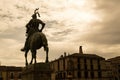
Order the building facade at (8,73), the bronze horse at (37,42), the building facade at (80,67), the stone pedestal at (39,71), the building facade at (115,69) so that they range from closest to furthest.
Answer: the stone pedestal at (39,71) → the bronze horse at (37,42) → the building facade at (8,73) → the building facade at (80,67) → the building facade at (115,69)

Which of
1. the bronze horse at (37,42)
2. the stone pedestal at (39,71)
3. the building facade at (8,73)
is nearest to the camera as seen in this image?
the stone pedestal at (39,71)

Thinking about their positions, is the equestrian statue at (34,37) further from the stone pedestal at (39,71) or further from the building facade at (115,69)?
the building facade at (115,69)

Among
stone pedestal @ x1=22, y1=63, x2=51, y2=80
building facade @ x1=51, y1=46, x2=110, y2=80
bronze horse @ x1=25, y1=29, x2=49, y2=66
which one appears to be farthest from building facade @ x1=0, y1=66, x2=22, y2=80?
stone pedestal @ x1=22, y1=63, x2=51, y2=80

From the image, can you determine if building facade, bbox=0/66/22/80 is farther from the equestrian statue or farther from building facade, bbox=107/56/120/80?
the equestrian statue

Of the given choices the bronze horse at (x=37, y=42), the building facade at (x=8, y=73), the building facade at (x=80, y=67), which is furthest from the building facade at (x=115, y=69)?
the bronze horse at (x=37, y=42)

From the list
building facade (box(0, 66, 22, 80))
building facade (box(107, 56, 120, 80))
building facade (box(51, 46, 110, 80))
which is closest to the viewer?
building facade (box(0, 66, 22, 80))

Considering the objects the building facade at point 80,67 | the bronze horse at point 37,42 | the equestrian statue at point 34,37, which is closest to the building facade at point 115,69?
the building facade at point 80,67

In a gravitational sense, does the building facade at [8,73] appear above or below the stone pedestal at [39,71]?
above

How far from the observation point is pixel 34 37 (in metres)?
14.4

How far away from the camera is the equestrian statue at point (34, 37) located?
563 inches

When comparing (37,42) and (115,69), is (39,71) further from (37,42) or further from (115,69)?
(115,69)

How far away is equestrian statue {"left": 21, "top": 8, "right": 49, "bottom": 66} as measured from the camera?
14.3m

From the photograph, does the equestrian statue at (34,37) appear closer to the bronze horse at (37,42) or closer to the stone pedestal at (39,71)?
the bronze horse at (37,42)

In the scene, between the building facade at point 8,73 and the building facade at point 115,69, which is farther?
the building facade at point 115,69
